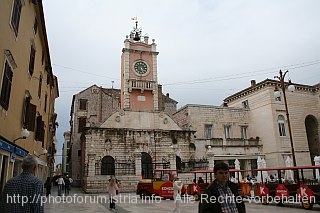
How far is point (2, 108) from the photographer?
891 centimetres

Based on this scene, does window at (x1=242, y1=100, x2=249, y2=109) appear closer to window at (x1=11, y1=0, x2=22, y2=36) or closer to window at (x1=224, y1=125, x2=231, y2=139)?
window at (x1=224, y1=125, x2=231, y2=139)

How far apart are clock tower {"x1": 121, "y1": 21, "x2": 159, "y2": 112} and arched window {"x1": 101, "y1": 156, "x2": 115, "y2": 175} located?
536cm

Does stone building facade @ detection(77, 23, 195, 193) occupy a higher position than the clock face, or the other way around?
the clock face

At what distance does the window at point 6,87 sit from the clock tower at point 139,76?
60.4 ft

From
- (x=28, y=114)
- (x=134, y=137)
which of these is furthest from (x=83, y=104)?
(x=28, y=114)

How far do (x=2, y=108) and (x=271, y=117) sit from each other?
2844cm

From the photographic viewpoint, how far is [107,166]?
25391mm

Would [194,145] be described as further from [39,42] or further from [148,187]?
[39,42]

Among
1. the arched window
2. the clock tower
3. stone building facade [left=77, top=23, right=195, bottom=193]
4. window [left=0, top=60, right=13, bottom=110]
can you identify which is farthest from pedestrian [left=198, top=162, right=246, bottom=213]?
the clock tower

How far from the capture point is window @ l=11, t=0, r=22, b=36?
9613mm

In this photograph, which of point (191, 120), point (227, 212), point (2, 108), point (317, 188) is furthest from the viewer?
point (191, 120)

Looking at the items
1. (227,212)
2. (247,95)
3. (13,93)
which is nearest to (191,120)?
(247,95)

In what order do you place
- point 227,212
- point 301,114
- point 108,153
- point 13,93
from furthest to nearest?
point 301,114 → point 108,153 → point 13,93 → point 227,212

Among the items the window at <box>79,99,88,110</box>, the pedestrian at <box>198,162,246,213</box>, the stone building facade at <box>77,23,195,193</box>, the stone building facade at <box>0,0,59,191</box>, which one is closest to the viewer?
the pedestrian at <box>198,162,246,213</box>
